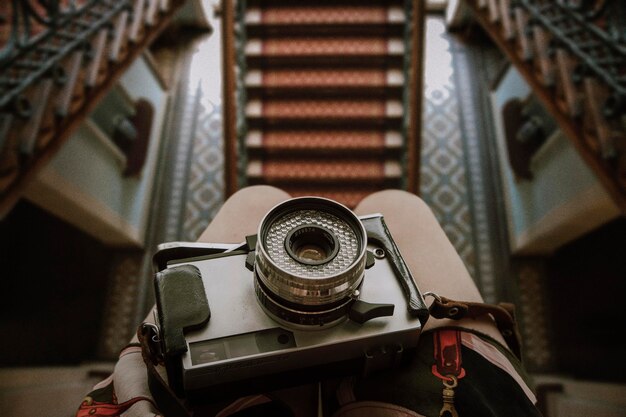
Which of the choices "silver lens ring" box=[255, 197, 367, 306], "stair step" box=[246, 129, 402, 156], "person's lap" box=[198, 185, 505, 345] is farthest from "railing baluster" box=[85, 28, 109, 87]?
"silver lens ring" box=[255, 197, 367, 306]

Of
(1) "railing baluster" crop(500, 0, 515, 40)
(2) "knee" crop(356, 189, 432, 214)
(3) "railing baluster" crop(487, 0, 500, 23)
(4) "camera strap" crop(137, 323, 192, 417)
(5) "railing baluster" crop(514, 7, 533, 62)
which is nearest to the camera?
(4) "camera strap" crop(137, 323, 192, 417)

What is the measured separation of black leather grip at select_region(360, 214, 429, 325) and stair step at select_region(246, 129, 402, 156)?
160 cm

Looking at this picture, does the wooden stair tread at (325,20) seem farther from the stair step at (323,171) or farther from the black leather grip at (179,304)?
the black leather grip at (179,304)

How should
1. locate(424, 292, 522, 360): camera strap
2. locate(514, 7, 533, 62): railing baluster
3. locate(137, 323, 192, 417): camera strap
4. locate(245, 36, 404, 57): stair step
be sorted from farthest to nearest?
locate(245, 36, 404, 57): stair step, locate(514, 7, 533, 62): railing baluster, locate(424, 292, 522, 360): camera strap, locate(137, 323, 192, 417): camera strap

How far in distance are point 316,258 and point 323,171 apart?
1.76 metres

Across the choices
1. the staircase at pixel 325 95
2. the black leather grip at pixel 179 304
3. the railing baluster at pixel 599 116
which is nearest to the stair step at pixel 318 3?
the staircase at pixel 325 95

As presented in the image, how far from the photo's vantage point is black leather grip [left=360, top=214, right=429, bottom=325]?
59cm

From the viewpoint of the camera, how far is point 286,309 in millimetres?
557

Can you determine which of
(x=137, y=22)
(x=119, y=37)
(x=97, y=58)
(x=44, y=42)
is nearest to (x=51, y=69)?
(x=44, y=42)

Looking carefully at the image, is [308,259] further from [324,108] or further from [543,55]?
[324,108]

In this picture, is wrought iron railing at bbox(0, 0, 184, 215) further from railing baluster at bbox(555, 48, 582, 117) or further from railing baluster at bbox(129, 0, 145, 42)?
railing baluster at bbox(555, 48, 582, 117)

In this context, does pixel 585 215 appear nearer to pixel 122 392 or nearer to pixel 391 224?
pixel 391 224

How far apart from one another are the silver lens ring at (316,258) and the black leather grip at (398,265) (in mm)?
65

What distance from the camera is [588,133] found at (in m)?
1.49
